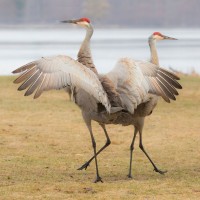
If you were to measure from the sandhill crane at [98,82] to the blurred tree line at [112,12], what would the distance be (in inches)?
4176

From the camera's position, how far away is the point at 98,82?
8859 mm

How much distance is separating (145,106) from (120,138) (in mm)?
3509

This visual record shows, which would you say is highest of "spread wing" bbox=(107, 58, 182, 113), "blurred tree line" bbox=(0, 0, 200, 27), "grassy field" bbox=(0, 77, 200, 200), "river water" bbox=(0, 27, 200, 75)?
"spread wing" bbox=(107, 58, 182, 113)

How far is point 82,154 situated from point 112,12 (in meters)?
109

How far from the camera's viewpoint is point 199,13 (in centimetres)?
12081

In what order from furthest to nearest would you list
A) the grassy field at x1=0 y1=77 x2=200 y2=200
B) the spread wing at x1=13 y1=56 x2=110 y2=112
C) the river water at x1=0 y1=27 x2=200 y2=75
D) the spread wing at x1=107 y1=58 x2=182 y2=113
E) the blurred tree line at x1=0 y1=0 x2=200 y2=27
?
the blurred tree line at x1=0 y1=0 x2=200 y2=27 < the river water at x1=0 y1=27 x2=200 y2=75 < the spread wing at x1=107 y1=58 x2=182 y2=113 < the grassy field at x1=0 y1=77 x2=200 y2=200 < the spread wing at x1=13 y1=56 x2=110 y2=112

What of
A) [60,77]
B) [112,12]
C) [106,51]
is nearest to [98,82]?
[60,77]

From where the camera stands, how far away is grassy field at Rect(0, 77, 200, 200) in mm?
8828

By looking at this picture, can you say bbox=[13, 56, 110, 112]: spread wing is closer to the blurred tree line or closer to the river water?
the river water

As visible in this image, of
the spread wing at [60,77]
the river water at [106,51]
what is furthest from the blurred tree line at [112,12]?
the spread wing at [60,77]

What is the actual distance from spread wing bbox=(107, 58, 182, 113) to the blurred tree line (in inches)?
4173

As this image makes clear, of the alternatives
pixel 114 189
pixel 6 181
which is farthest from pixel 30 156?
pixel 114 189

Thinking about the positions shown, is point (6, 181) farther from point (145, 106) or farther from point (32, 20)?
point (32, 20)

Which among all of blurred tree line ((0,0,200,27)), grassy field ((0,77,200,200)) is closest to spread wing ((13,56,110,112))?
grassy field ((0,77,200,200))
